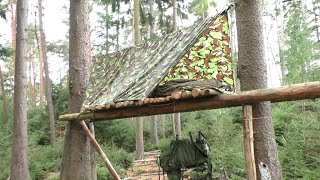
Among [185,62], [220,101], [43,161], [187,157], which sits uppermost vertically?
[185,62]

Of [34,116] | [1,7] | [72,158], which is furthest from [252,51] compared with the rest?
[34,116]

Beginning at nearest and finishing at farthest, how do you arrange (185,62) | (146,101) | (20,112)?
(146,101) < (185,62) < (20,112)

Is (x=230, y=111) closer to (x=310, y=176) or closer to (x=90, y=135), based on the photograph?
(x=310, y=176)

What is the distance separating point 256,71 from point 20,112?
6.66m

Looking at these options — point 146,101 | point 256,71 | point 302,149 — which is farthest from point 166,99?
point 302,149

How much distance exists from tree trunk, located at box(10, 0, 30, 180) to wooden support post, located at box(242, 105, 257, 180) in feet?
22.0

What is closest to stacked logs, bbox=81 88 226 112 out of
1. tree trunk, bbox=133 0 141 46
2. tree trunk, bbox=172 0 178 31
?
tree trunk, bbox=133 0 141 46

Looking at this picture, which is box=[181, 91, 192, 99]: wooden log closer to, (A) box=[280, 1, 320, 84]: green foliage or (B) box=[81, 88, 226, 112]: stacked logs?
(B) box=[81, 88, 226, 112]: stacked logs

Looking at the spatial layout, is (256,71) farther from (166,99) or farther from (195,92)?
(166,99)

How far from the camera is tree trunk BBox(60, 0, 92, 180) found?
21.0 feet

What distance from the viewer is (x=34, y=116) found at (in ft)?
54.0

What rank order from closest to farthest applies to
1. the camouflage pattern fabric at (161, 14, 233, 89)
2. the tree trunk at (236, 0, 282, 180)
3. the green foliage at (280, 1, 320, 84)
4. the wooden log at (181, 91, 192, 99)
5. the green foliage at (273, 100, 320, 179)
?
the wooden log at (181, 91, 192, 99)
the tree trunk at (236, 0, 282, 180)
the camouflage pattern fabric at (161, 14, 233, 89)
the green foliage at (273, 100, 320, 179)
the green foliage at (280, 1, 320, 84)

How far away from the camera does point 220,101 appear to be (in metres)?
4.18

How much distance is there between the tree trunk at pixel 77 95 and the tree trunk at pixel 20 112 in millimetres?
2757
